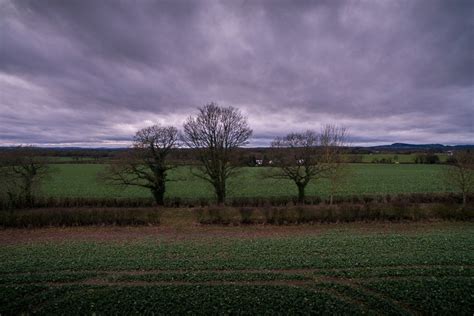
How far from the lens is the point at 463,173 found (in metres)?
20.1

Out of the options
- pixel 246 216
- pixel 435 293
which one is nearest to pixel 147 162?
pixel 246 216

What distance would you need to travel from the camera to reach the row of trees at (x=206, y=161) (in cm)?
2036

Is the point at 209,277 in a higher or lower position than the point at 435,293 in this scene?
lower

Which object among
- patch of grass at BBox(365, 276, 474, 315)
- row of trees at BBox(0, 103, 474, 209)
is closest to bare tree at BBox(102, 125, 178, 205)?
row of trees at BBox(0, 103, 474, 209)

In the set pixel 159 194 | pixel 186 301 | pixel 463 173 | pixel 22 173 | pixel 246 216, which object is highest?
pixel 22 173

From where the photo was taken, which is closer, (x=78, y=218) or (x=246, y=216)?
(x=78, y=218)

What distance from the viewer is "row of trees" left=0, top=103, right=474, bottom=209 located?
20359 millimetres

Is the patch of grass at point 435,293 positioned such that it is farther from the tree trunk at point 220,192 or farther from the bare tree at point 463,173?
the bare tree at point 463,173

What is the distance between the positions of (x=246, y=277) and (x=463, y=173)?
2580cm

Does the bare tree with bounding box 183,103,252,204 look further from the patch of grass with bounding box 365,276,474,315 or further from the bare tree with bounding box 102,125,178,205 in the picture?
the patch of grass with bounding box 365,276,474,315

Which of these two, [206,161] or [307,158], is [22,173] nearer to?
[206,161]

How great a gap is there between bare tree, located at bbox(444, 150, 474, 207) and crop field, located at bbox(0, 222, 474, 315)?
13.2 m

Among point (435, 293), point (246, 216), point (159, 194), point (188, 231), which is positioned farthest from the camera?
point (159, 194)

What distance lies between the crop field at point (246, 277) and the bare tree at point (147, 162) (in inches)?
378
